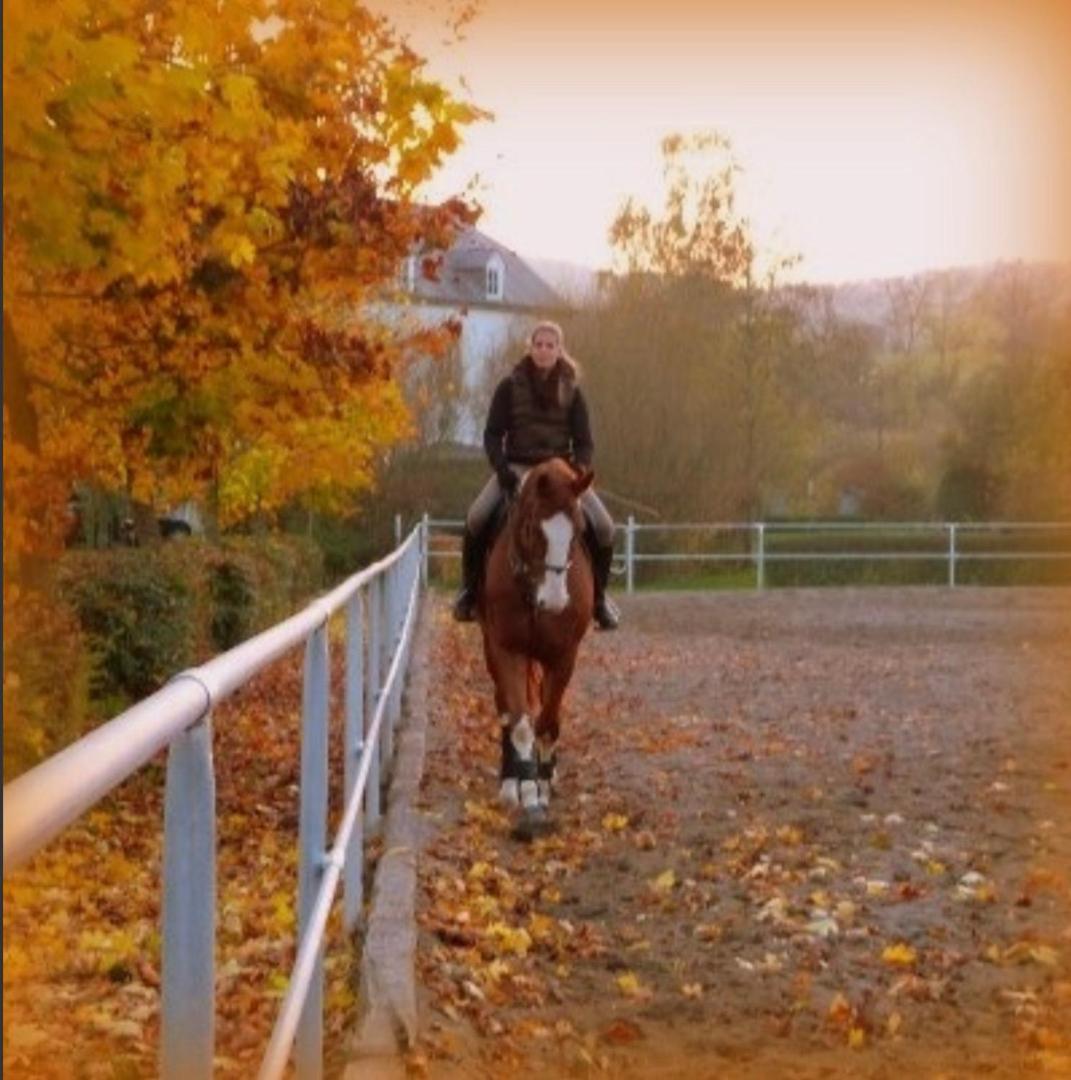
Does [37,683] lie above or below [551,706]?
above

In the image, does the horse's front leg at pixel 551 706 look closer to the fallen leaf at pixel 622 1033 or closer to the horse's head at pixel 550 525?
the horse's head at pixel 550 525

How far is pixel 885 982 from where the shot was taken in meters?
4.84

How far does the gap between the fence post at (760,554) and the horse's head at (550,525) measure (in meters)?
6.39

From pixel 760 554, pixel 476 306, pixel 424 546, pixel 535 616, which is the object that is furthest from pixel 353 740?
pixel 760 554

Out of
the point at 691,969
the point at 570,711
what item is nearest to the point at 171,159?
the point at 691,969

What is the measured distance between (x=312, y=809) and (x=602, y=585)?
4.70 m

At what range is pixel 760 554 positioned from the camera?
1373 centimetres

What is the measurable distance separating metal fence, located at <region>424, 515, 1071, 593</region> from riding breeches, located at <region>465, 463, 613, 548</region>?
5.84ft

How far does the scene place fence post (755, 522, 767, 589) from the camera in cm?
1426

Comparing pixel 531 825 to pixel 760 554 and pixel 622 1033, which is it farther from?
pixel 760 554

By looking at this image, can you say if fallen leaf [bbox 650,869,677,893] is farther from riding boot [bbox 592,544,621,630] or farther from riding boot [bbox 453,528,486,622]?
riding boot [bbox 453,528,486,622]

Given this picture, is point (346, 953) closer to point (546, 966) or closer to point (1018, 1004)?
point (546, 966)

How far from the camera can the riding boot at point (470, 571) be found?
7965 millimetres

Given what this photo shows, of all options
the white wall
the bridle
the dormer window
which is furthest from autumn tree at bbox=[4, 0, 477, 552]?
the white wall
